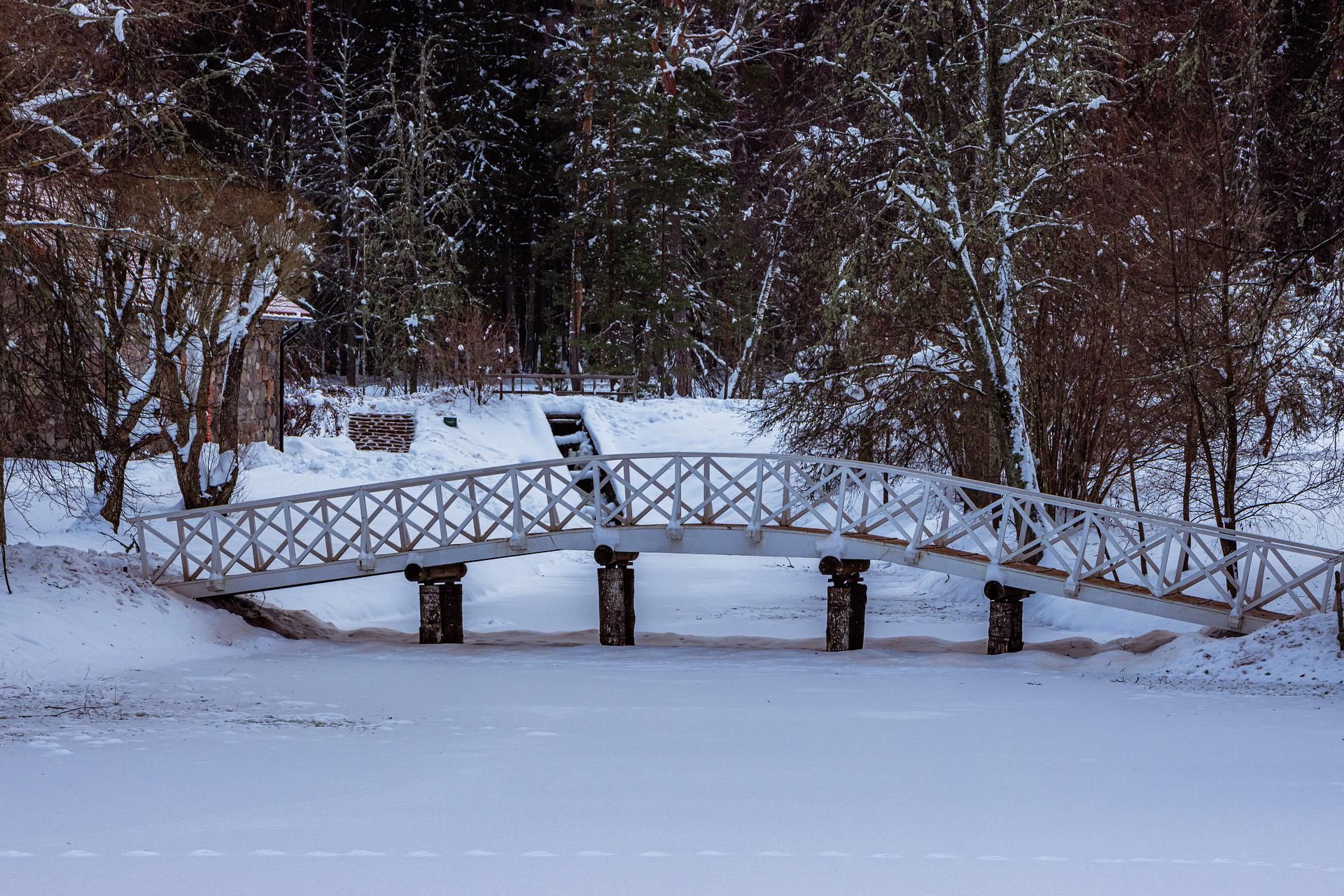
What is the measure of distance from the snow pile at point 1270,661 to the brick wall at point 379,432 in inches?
809

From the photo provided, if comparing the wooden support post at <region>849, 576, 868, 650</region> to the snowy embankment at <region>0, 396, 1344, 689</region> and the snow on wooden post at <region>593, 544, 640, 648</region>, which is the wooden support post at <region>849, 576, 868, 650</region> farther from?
the snow on wooden post at <region>593, 544, 640, 648</region>

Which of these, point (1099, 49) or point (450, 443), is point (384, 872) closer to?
point (1099, 49)

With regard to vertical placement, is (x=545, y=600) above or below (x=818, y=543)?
below

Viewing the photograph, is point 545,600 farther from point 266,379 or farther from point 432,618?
point 266,379

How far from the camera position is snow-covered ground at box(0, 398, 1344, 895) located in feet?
20.1

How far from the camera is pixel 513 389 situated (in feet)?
117

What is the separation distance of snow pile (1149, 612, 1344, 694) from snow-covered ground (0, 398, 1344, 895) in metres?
0.04

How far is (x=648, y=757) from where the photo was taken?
29.0 feet

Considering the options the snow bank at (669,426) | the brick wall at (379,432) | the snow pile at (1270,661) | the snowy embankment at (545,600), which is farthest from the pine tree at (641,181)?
the snow pile at (1270,661)

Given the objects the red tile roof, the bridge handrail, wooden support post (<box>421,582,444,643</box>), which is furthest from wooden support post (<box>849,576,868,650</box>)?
the red tile roof

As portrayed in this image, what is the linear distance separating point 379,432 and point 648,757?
23185mm

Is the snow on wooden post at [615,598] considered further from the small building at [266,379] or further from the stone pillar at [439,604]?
the small building at [266,379]

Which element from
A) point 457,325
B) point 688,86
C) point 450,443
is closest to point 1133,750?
point 450,443

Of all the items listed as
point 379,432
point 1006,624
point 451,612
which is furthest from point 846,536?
point 379,432
